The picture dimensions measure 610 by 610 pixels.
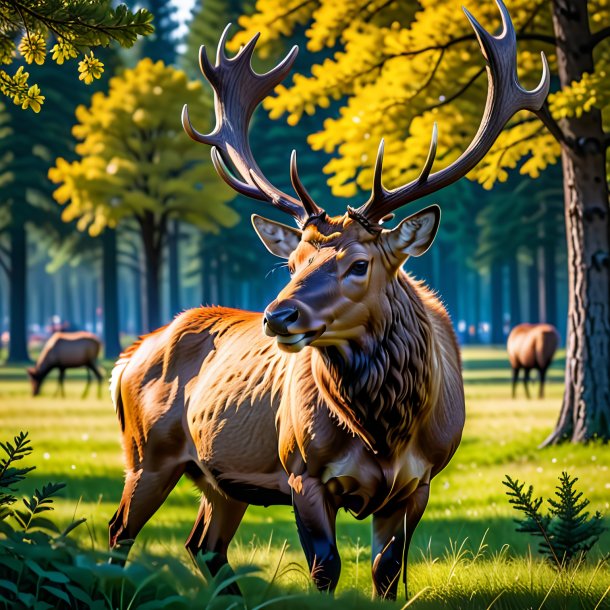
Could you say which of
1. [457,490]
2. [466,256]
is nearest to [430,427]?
[457,490]

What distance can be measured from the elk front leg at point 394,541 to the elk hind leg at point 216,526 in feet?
4.06

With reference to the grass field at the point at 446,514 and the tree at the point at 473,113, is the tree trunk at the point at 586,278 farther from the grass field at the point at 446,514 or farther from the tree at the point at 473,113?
the grass field at the point at 446,514

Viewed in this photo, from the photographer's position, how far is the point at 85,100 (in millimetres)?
30516

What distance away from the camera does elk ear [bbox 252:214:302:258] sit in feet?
15.4

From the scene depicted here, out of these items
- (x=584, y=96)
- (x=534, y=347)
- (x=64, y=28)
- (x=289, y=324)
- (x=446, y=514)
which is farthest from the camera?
(x=534, y=347)

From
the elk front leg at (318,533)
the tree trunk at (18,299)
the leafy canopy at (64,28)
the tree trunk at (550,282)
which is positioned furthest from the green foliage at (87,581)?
the tree trunk at (550,282)

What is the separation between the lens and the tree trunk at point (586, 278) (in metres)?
10.4

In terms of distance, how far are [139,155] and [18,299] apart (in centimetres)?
891

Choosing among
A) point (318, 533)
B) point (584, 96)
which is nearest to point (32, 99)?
point (318, 533)

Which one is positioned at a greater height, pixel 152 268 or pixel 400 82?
pixel 400 82

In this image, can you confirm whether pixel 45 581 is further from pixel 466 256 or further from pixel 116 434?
pixel 466 256

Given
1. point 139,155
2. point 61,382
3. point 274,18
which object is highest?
point 139,155

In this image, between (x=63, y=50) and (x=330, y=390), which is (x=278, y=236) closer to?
(x=330, y=390)

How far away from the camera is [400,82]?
1094 cm
